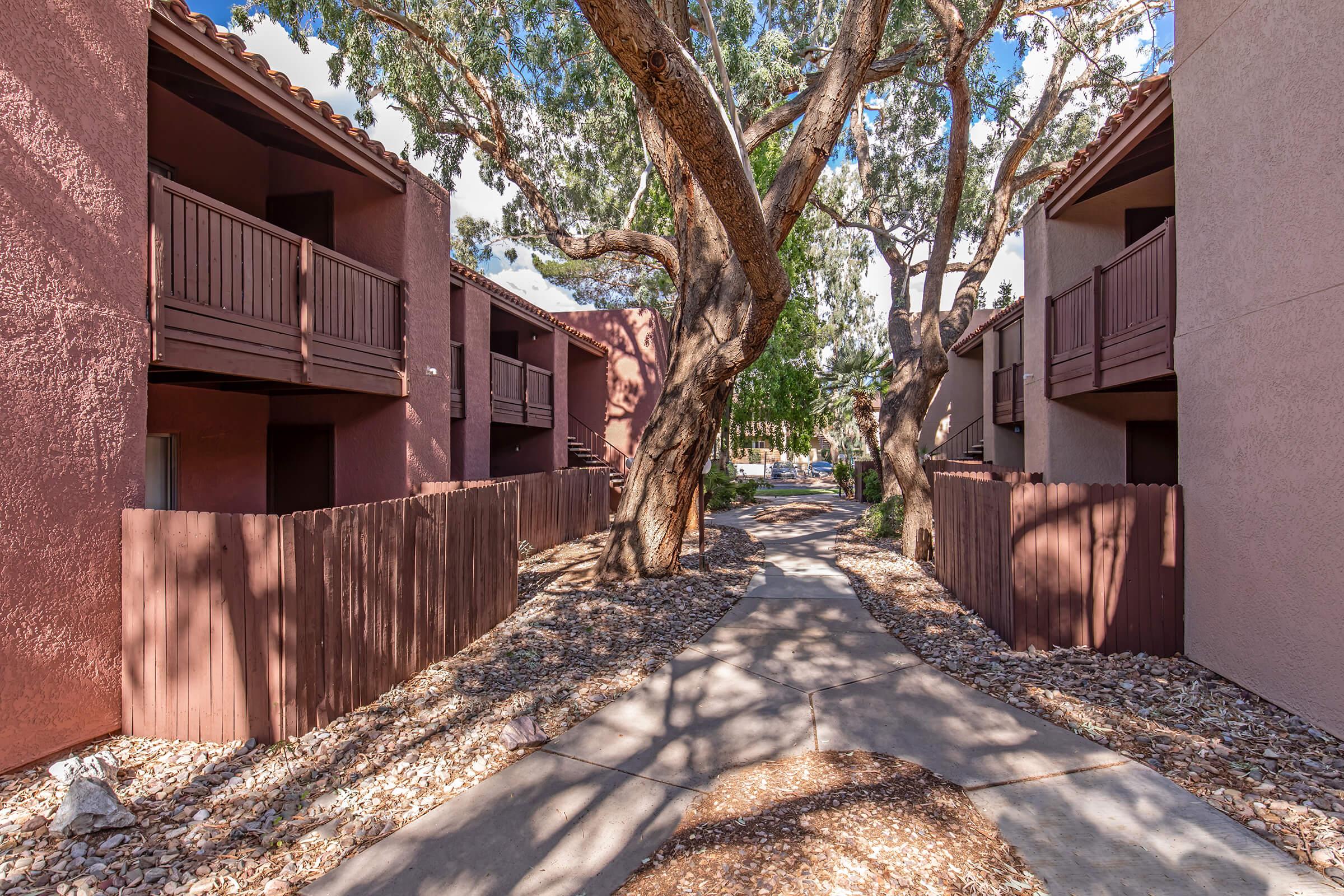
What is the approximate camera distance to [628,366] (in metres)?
20.1

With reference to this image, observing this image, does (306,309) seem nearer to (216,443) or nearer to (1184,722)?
(216,443)

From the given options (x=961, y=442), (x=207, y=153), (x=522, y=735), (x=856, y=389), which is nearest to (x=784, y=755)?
(x=522, y=735)

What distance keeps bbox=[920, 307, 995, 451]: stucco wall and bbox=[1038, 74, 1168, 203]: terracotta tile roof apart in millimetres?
13795

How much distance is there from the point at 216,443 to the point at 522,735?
Answer: 21.9ft

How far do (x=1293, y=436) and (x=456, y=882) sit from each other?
630 cm

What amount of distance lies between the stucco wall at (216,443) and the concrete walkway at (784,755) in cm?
632

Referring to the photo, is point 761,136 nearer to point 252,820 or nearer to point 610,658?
point 610,658

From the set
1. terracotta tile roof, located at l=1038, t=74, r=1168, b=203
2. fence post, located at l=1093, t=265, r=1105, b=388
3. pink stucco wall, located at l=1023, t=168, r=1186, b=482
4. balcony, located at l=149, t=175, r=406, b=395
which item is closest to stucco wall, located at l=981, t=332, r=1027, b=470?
pink stucco wall, located at l=1023, t=168, r=1186, b=482

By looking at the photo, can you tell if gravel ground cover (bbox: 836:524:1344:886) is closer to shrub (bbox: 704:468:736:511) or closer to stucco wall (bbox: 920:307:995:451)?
shrub (bbox: 704:468:736:511)

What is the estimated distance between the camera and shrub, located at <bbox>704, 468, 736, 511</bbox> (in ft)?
71.7

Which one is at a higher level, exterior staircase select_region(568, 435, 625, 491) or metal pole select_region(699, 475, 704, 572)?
exterior staircase select_region(568, 435, 625, 491)

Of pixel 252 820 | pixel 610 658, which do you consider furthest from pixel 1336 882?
pixel 252 820

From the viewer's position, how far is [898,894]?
111 inches

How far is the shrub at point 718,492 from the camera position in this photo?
21859 mm
